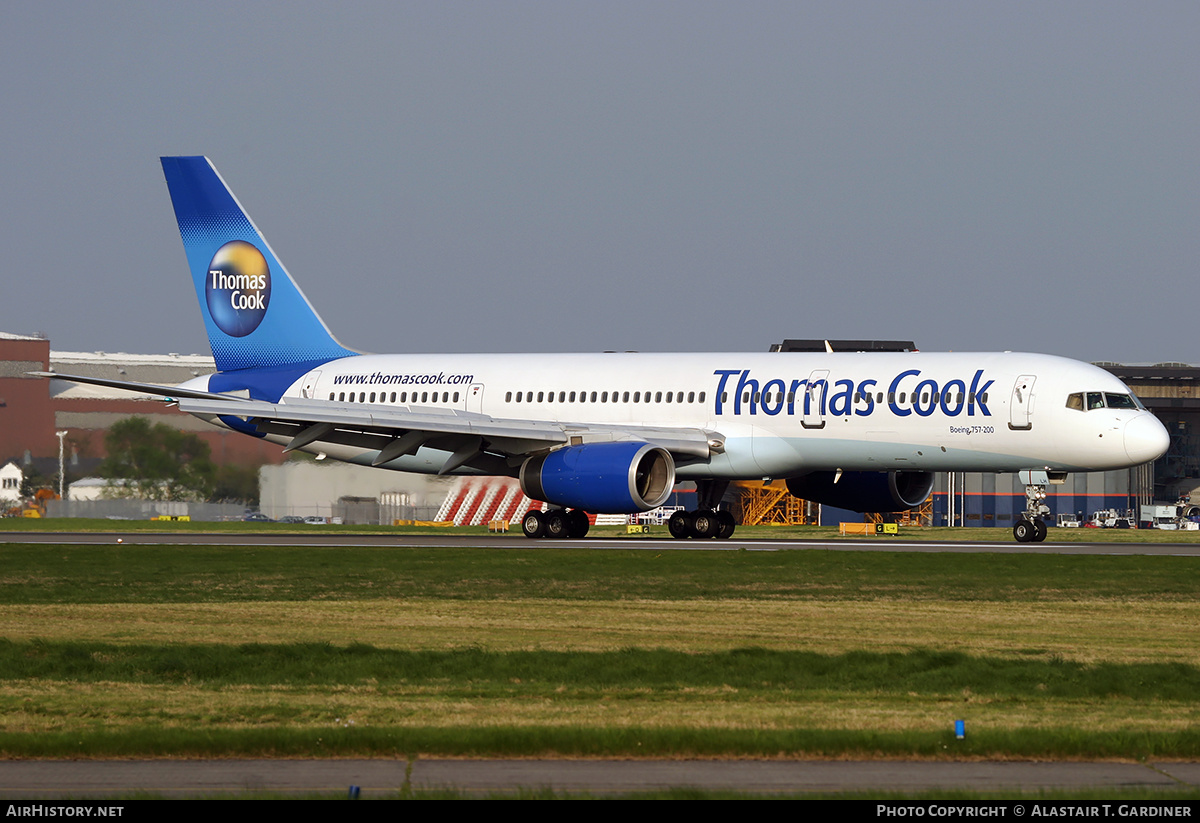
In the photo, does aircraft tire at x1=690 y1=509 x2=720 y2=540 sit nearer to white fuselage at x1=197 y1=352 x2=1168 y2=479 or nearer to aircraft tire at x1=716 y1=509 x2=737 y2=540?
aircraft tire at x1=716 y1=509 x2=737 y2=540

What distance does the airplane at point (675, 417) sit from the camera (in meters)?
32.7

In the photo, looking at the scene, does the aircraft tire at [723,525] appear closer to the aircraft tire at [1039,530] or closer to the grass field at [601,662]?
the aircraft tire at [1039,530]

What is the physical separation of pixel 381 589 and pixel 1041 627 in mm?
9397

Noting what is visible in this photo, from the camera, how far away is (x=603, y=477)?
33.0 meters

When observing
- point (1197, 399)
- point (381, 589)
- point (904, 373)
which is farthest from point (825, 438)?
point (1197, 399)

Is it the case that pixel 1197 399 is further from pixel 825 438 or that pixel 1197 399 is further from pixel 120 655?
pixel 120 655

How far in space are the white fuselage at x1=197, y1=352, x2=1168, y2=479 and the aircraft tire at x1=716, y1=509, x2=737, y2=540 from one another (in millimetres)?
2051

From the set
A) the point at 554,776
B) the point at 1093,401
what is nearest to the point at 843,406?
the point at 1093,401

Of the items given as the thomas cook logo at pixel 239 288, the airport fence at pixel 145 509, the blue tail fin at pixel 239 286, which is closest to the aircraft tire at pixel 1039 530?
the blue tail fin at pixel 239 286

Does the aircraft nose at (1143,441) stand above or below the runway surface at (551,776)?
above

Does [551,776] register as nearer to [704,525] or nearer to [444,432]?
[444,432]

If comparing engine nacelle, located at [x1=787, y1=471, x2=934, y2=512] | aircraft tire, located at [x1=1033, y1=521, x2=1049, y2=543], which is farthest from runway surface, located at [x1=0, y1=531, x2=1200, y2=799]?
engine nacelle, located at [x1=787, y1=471, x2=934, y2=512]

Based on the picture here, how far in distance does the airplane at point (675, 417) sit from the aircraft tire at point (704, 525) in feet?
0.11
